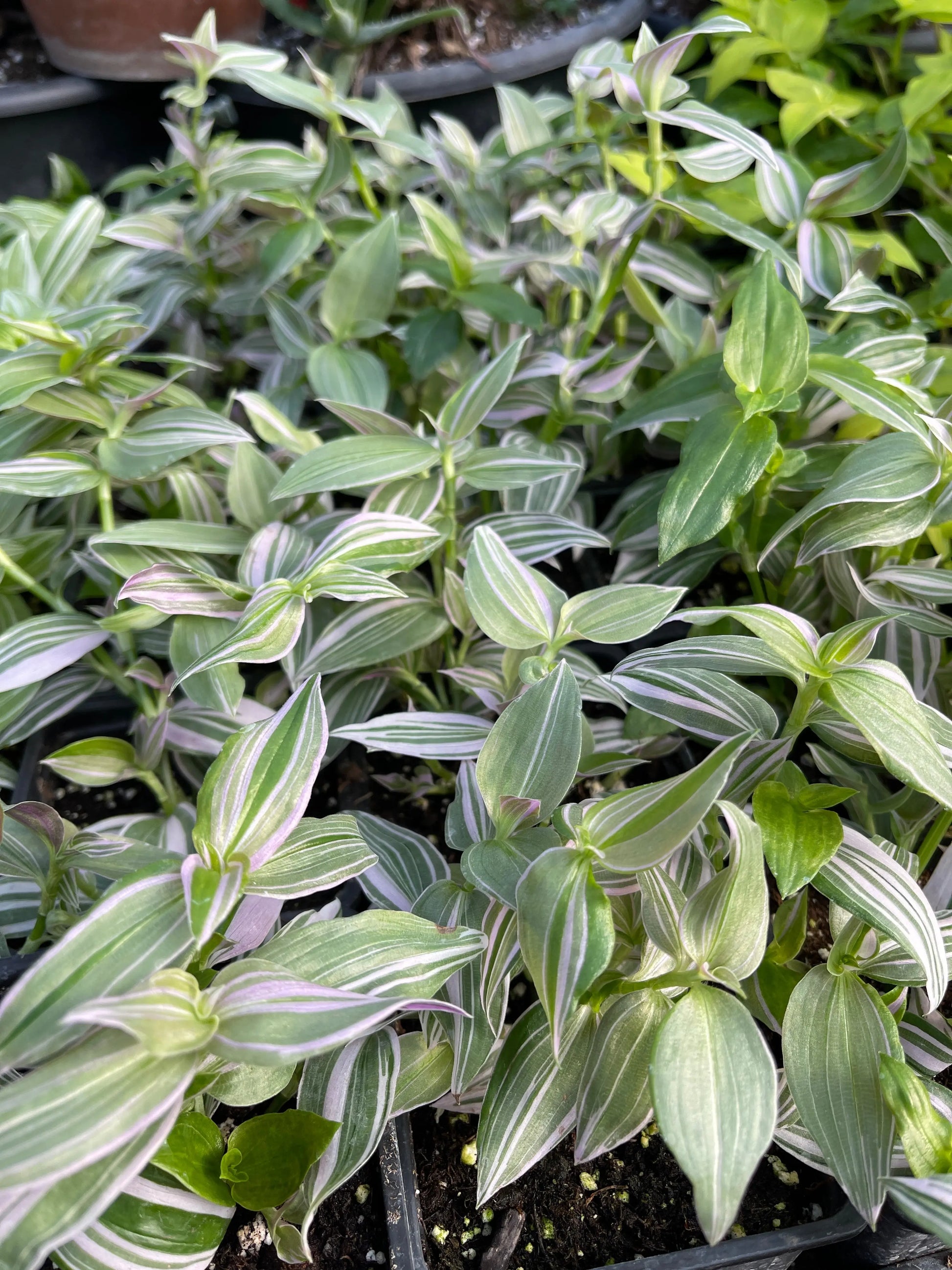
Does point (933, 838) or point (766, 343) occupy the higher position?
point (766, 343)

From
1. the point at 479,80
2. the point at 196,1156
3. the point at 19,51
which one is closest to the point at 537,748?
the point at 196,1156

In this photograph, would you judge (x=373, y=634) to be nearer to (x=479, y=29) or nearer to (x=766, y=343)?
(x=766, y=343)

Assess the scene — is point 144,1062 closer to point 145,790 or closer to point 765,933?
point 765,933

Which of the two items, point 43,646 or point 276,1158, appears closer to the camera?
point 276,1158

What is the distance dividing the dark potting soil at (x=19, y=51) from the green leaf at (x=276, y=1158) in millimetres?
1916

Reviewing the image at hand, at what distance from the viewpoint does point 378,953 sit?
49 centimetres

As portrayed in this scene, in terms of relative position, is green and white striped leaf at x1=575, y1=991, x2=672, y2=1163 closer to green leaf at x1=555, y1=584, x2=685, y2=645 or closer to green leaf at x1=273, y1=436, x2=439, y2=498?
green leaf at x1=555, y1=584, x2=685, y2=645

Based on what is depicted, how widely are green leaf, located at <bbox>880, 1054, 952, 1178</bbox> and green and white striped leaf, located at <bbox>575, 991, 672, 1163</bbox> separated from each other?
5.3 inches

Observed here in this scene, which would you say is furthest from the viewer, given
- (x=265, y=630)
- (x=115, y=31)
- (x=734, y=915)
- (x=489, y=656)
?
(x=115, y=31)

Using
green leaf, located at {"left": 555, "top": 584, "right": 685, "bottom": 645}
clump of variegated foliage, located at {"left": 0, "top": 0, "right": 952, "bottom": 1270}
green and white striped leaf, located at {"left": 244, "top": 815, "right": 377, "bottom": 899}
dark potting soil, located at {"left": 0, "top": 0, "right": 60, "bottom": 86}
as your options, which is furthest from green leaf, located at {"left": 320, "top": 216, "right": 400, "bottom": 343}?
dark potting soil, located at {"left": 0, "top": 0, "right": 60, "bottom": 86}

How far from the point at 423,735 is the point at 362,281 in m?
0.57

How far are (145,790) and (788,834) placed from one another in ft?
2.28

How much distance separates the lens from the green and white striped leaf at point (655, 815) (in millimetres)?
423

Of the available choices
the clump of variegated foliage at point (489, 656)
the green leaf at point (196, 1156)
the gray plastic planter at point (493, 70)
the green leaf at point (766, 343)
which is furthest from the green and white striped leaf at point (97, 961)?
the gray plastic planter at point (493, 70)
